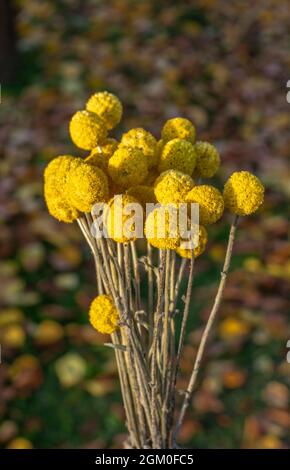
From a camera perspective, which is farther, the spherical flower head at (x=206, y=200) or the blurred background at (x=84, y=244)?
the blurred background at (x=84, y=244)

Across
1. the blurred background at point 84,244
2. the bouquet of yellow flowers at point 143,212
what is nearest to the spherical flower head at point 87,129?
the bouquet of yellow flowers at point 143,212

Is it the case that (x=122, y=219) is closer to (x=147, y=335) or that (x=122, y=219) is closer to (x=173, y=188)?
(x=173, y=188)

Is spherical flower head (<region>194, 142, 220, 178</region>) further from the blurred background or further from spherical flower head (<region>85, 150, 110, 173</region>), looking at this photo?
the blurred background

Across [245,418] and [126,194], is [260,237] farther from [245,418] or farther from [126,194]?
[126,194]

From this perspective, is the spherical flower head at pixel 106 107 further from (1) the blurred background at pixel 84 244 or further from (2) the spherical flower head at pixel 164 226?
(1) the blurred background at pixel 84 244

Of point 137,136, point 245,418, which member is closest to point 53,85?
point 245,418

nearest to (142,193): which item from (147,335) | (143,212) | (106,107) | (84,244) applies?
(143,212)

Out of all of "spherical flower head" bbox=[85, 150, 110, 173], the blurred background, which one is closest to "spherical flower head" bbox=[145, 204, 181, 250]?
"spherical flower head" bbox=[85, 150, 110, 173]
